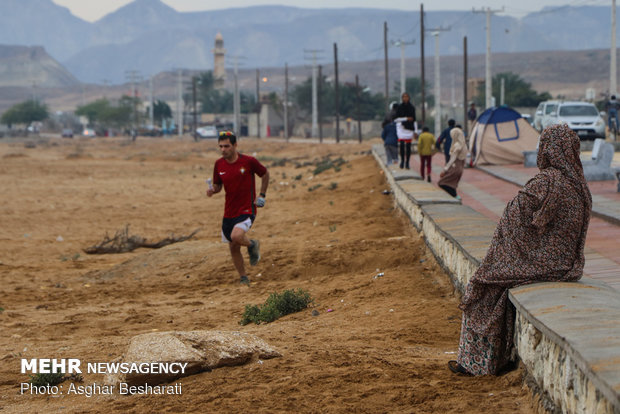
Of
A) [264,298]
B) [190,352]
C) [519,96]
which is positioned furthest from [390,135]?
[519,96]

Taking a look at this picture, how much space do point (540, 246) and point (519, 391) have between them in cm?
92

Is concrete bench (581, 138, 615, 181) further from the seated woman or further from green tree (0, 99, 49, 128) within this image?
green tree (0, 99, 49, 128)

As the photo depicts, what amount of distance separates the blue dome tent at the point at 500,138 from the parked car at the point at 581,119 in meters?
6.27

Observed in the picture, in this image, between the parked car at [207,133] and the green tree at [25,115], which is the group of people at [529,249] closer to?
the parked car at [207,133]

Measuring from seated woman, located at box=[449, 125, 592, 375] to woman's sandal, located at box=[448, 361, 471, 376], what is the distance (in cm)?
1

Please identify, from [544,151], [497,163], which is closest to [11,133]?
[497,163]

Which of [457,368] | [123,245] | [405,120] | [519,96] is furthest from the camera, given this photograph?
→ [519,96]

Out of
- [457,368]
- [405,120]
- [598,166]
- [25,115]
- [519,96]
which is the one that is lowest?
[457,368]

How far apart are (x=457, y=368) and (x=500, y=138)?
20.2 metres

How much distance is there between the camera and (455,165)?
13.9 meters

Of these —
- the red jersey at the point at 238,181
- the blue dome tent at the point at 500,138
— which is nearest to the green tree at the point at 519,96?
the blue dome tent at the point at 500,138

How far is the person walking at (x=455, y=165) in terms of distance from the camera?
1380cm

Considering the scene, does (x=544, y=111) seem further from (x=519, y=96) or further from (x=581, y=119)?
(x=519, y=96)

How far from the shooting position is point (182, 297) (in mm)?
10445
